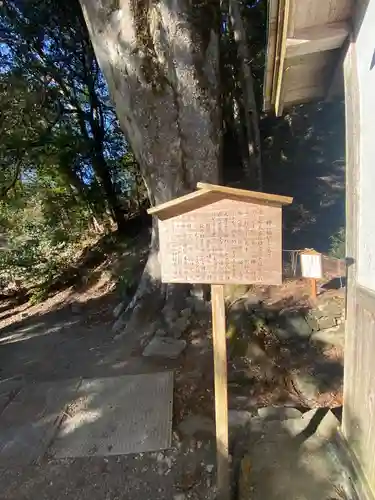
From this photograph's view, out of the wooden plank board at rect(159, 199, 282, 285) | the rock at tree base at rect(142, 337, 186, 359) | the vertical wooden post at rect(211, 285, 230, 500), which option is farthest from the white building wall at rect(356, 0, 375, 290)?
the rock at tree base at rect(142, 337, 186, 359)

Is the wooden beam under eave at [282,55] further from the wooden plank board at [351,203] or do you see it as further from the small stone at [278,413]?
the small stone at [278,413]

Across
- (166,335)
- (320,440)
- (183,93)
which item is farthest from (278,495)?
(183,93)

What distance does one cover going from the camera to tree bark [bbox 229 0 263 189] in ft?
21.7

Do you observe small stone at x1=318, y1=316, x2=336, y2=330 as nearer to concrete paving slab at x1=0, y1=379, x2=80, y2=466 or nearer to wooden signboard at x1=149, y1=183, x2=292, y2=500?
wooden signboard at x1=149, y1=183, x2=292, y2=500

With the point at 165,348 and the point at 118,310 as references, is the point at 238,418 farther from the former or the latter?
the point at 118,310

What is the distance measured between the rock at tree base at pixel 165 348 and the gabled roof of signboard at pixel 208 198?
264 centimetres

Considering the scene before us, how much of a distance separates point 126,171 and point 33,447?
8.84 m

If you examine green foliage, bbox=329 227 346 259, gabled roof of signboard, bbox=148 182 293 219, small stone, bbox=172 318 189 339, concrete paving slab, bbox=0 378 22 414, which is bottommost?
concrete paving slab, bbox=0 378 22 414

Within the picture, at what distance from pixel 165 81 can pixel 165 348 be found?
352cm

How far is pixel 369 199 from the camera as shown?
203 centimetres

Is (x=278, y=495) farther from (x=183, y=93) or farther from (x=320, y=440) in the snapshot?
(x=183, y=93)

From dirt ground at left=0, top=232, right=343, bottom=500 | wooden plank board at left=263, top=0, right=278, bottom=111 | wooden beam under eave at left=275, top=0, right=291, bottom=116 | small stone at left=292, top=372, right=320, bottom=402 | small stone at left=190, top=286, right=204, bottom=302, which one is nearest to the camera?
wooden beam under eave at left=275, top=0, right=291, bottom=116

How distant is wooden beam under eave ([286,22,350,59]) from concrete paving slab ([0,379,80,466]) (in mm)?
3569

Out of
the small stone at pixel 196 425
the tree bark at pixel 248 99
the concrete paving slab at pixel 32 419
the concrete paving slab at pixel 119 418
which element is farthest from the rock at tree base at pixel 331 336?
the tree bark at pixel 248 99
